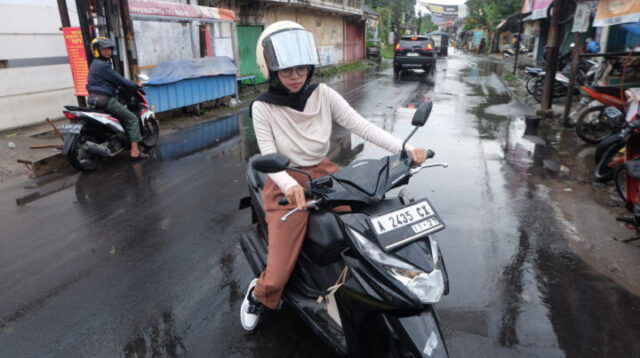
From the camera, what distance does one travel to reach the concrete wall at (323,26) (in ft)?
68.9

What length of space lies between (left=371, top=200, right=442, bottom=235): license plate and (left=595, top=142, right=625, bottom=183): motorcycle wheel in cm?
486

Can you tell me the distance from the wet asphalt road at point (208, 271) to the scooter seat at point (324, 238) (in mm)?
738

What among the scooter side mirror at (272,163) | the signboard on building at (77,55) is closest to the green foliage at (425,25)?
the signboard on building at (77,55)

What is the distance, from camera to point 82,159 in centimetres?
647

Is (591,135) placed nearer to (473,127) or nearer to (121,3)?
(473,127)

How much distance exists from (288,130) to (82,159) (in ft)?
16.6

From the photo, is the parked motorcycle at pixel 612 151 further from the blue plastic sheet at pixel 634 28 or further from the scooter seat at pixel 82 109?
the blue plastic sheet at pixel 634 28

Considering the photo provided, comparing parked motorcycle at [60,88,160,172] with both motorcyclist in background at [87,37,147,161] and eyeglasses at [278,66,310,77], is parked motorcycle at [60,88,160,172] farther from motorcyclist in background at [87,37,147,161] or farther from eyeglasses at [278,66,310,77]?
eyeglasses at [278,66,310,77]

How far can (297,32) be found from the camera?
8.34 ft

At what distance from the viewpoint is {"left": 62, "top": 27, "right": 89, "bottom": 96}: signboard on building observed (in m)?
8.62

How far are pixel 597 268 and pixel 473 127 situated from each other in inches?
242

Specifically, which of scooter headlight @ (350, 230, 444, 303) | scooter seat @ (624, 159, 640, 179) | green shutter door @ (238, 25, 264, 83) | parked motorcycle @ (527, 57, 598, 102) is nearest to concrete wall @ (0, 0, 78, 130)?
green shutter door @ (238, 25, 264, 83)

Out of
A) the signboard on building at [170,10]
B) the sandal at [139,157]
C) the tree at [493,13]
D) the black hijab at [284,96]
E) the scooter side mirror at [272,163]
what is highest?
the tree at [493,13]

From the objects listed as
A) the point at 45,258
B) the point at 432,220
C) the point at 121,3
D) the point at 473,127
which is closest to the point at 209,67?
the point at 121,3
